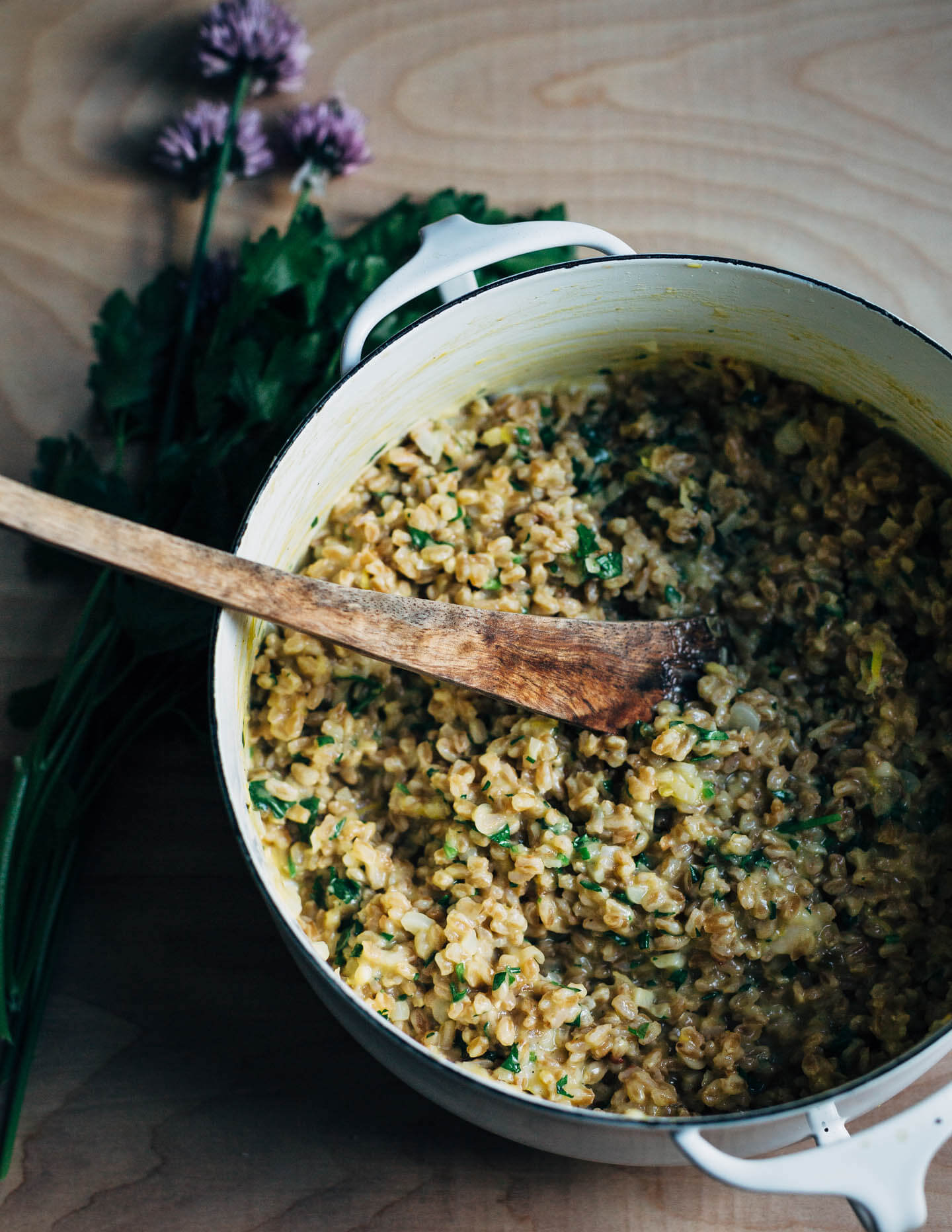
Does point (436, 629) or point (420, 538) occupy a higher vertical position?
point (420, 538)

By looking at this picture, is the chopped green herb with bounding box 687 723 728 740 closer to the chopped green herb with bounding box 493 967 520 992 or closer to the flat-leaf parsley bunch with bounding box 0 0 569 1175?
the chopped green herb with bounding box 493 967 520 992

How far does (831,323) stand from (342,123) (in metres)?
0.93

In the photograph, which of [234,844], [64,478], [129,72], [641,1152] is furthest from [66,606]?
[641,1152]

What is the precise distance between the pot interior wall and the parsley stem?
0.38 m

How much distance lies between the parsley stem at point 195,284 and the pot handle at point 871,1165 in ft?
4.21

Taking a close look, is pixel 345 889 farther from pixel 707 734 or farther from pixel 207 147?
pixel 207 147

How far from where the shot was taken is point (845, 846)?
1.41 meters

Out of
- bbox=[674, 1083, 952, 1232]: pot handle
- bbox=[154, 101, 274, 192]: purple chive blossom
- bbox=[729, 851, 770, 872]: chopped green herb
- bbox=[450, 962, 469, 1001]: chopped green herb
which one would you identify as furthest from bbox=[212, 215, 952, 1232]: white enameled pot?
bbox=[154, 101, 274, 192]: purple chive blossom

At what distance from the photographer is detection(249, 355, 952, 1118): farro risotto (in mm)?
1321

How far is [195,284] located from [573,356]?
0.63 m

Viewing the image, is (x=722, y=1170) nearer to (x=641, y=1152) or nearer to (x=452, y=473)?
(x=641, y=1152)

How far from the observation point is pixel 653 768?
139 centimetres

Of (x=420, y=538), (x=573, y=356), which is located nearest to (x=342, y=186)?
(x=573, y=356)

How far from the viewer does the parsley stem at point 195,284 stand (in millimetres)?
1728
